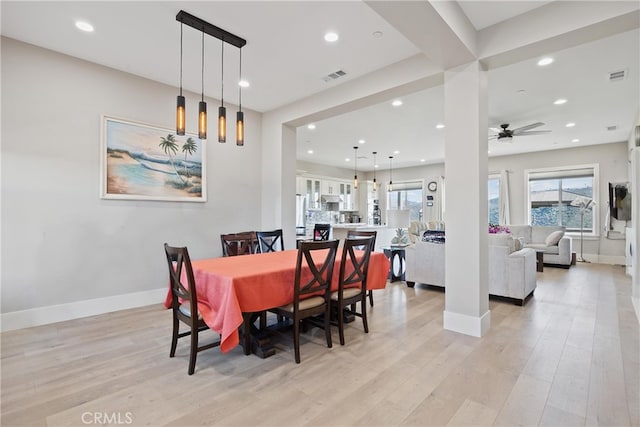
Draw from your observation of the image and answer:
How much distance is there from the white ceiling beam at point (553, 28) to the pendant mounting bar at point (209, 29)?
7.64ft

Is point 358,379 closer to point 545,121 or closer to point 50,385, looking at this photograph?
point 50,385

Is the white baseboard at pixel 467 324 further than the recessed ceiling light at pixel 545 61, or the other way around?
the recessed ceiling light at pixel 545 61

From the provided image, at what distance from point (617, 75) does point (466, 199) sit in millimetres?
2762

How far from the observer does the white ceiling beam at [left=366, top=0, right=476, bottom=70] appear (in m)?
2.19

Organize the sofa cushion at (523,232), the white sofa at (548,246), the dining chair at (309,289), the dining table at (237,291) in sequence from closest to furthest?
the dining table at (237,291), the dining chair at (309,289), the white sofa at (548,246), the sofa cushion at (523,232)

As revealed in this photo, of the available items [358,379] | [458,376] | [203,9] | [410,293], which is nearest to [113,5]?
[203,9]

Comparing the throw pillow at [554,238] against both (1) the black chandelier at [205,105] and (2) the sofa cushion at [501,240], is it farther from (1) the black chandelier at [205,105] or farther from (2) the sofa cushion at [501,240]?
(1) the black chandelier at [205,105]

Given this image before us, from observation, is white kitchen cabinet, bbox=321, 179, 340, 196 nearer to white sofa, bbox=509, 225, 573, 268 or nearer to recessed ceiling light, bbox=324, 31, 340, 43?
white sofa, bbox=509, 225, 573, 268

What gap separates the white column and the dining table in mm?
1527

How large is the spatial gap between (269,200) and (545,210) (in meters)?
7.56

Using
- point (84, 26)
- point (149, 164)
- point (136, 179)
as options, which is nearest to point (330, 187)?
point (149, 164)

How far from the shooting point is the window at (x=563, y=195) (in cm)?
774

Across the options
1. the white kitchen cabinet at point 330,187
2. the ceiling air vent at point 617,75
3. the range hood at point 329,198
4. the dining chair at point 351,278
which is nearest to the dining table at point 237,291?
the dining chair at point 351,278

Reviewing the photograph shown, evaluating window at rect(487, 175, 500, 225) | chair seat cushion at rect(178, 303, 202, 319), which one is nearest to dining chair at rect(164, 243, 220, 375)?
chair seat cushion at rect(178, 303, 202, 319)
